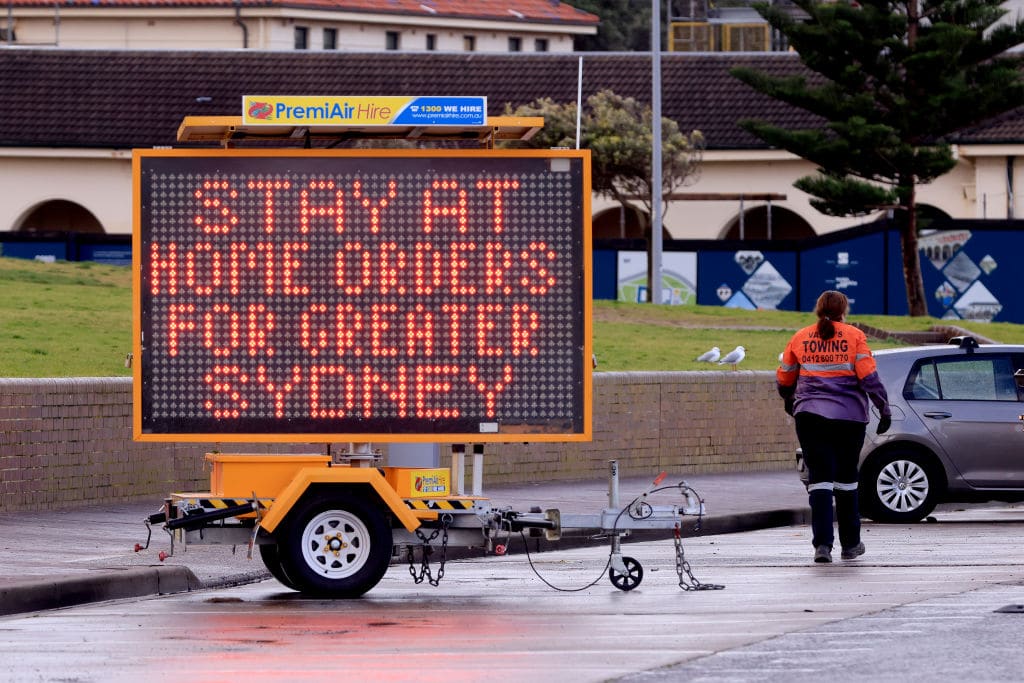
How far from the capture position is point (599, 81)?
55375 mm

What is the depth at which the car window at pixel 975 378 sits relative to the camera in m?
18.8

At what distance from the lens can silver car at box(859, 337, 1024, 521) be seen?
61.0 feet

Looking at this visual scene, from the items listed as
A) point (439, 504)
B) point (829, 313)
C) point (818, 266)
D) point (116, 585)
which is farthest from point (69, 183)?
point (439, 504)

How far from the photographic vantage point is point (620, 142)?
1826 inches

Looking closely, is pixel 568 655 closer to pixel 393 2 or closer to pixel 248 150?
pixel 248 150

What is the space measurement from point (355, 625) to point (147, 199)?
9.90 ft

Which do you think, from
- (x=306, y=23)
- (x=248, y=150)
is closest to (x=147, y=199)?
Answer: (x=248, y=150)

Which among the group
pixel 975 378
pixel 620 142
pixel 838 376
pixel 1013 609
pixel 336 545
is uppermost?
pixel 620 142

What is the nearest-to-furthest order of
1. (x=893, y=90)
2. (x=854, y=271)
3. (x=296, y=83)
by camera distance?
(x=893, y=90) < (x=854, y=271) < (x=296, y=83)

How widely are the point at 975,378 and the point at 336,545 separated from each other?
8.18m

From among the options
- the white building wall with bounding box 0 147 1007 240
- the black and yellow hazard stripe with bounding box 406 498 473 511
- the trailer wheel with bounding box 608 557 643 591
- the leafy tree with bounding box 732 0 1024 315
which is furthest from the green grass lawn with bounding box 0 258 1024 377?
the white building wall with bounding box 0 147 1007 240

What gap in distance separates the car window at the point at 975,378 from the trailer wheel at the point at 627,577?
649 centimetres

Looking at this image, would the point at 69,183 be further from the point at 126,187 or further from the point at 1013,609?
the point at 1013,609

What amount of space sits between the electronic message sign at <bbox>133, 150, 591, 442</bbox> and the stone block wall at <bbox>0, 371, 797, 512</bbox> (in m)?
3.30
